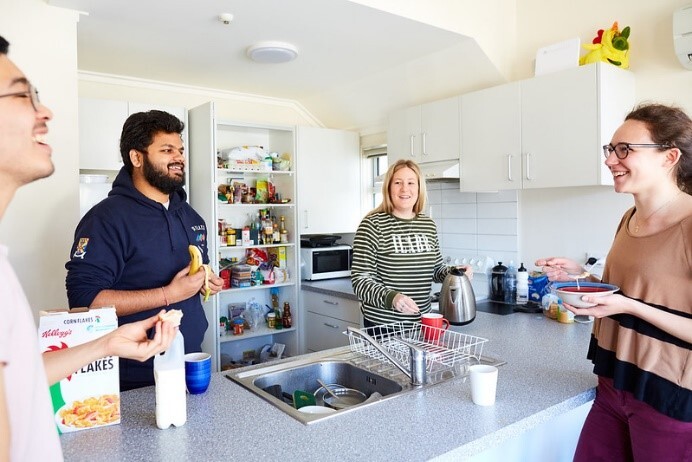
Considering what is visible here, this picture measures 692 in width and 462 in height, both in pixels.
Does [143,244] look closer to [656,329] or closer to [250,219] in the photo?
[656,329]

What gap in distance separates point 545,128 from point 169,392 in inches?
82.8

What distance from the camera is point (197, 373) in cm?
136

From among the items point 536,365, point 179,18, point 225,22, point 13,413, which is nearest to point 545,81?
point 536,365

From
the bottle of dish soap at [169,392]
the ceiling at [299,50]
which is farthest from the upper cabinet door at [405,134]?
the bottle of dish soap at [169,392]

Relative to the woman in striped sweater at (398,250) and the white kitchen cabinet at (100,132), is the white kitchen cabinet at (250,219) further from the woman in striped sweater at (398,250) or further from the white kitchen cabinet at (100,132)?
the woman in striped sweater at (398,250)

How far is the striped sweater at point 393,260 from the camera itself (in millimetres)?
2088

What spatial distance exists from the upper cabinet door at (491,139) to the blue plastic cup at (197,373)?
1877mm

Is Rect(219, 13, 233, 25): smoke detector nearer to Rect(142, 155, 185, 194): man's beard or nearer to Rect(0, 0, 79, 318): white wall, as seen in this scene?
Rect(0, 0, 79, 318): white wall

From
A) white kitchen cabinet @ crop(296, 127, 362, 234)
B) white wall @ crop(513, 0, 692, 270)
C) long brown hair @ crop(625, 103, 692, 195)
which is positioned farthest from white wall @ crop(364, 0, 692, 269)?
white kitchen cabinet @ crop(296, 127, 362, 234)

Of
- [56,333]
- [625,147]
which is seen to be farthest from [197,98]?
[625,147]

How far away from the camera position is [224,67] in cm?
317

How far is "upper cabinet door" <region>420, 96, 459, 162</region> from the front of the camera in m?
2.88

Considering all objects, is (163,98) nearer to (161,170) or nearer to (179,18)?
(179,18)

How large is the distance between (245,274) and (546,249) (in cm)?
201
